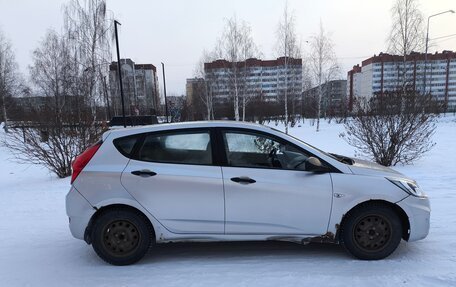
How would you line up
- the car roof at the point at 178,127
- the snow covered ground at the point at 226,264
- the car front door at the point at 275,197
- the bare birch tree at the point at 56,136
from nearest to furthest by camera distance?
1. the snow covered ground at the point at 226,264
2. the car front door at the point at 275,197
3. the car roof at the point at 178,127
4. the bare birch tree at the point at 56,136

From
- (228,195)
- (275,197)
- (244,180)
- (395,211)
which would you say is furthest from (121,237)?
(395,211)

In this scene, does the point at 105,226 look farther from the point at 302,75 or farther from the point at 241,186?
the point at 302,75

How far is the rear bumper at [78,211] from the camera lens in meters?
3.80

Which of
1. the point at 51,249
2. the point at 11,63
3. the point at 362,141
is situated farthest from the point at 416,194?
the point at 11,63

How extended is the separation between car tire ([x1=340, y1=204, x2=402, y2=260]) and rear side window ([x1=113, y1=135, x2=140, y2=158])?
2.47m

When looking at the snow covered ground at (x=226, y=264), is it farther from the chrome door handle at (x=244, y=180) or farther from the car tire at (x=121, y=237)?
the chrome door handle at (x=244, y=180)

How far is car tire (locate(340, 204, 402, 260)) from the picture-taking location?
3.78 meters

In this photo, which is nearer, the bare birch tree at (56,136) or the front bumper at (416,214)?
the front bumper at (416,214)

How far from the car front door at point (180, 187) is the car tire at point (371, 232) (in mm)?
1386

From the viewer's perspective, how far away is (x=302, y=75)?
38.9 metres

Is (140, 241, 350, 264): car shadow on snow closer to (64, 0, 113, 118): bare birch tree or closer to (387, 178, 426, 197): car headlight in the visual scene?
(387, 178, 426, 197): car headlight

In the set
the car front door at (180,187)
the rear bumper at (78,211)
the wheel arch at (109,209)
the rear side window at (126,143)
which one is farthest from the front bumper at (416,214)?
the rear bumper at (78,211)

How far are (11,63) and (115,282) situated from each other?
139 ft

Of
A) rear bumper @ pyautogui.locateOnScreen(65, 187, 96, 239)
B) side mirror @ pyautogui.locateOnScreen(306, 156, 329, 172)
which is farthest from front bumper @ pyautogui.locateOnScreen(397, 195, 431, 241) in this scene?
rear bumper @ pyautogui.locateOnScreen(65, 187, 96, 239)
